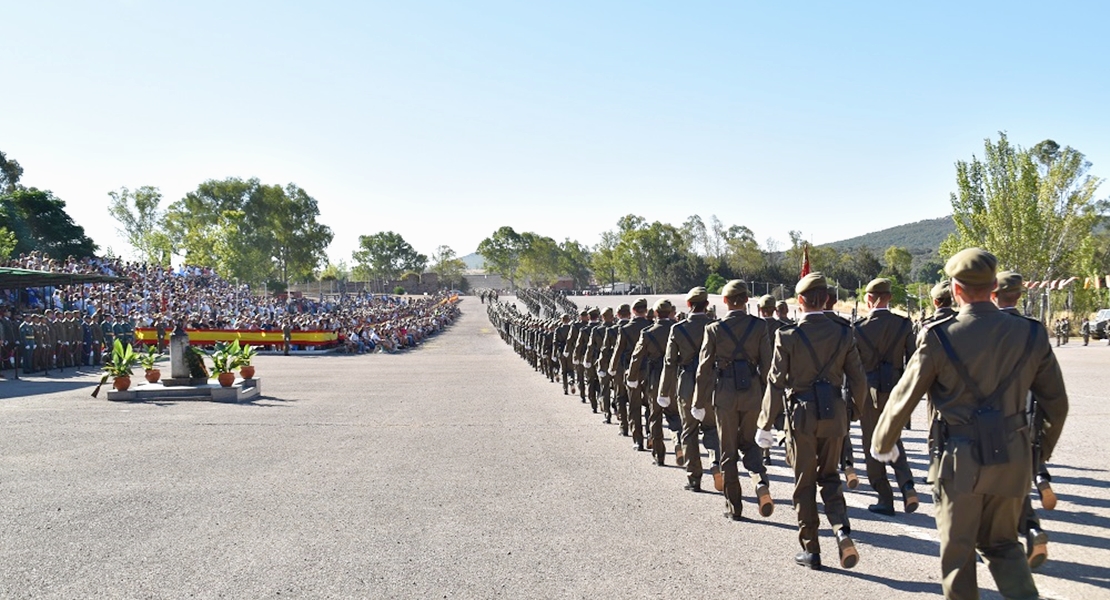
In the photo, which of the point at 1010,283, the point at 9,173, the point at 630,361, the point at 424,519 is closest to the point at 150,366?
the point at 630,361

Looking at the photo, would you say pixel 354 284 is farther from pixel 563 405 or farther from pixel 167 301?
pixel 563 405

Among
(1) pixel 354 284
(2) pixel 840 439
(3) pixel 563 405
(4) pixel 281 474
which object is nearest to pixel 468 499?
(4) pixel 281 474

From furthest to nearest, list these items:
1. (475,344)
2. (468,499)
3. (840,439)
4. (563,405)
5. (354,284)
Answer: (354,284), (475,344), (563,405), (468,499), (840,439)

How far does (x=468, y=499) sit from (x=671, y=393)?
2525 mm

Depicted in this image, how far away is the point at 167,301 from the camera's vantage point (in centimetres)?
4484

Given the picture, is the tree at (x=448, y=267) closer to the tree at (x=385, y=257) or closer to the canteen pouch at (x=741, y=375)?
the tree at (x=385, y=257)

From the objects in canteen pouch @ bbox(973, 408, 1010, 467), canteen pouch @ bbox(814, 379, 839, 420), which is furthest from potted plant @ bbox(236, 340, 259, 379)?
canteen pouch @ bbox(973, 408, 1010, 467)

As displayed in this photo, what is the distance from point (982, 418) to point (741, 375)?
2781 millimetres

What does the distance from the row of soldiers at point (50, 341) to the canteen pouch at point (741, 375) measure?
70.9 feet

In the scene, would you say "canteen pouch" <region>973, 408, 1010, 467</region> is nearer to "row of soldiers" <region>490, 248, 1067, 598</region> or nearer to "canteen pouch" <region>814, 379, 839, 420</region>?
"row of soldiers" <region>490, 248, 1067, 598</region>

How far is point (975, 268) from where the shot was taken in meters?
4.05

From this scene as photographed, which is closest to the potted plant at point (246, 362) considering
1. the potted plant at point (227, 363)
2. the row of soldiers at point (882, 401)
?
the potted plant at point (227, 363)

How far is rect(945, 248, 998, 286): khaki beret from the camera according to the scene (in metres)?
4.04

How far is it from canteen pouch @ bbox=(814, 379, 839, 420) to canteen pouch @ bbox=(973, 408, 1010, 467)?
5.14 feet
